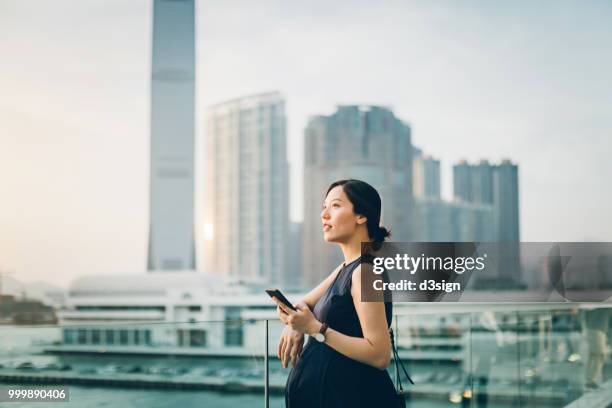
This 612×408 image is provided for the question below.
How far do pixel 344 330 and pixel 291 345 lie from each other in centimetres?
18

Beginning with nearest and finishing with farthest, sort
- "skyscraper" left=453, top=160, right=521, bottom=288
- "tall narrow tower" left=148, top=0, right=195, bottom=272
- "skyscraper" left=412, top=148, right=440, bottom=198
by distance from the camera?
"skyscraper" left=453, top=160, right=521, bottom=288, "skyscraper" left=412, top=148, right=440, bottom=198, "tall narrow tower" left=148, top=0, right=195, bottom=272

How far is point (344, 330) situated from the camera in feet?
5.27

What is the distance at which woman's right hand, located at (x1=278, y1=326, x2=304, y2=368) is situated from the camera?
67.6 inches

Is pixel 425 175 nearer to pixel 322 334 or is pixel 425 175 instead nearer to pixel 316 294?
pixel 316 294

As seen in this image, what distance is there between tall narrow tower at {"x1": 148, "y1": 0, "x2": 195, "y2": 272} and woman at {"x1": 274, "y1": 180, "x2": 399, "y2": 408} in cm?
5419

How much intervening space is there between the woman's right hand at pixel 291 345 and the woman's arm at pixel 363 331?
0.44ft

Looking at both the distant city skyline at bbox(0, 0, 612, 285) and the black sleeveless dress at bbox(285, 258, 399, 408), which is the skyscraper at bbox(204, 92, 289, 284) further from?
the black sleeveless dress at bbox(285, 258, 399, 408)

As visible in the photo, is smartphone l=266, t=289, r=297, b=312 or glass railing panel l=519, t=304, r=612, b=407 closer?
smartphone l=266, t=289, r=297, b=312

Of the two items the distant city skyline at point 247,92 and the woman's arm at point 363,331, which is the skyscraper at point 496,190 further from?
the woman's arm at point 363,331

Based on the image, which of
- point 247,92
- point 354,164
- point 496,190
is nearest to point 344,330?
point 496,190

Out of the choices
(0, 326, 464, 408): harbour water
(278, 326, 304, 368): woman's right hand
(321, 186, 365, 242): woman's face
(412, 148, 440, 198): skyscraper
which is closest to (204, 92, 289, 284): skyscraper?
(412, 148, 440, 198): skyscraper

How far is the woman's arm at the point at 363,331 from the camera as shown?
5.10 feet

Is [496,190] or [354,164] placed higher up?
[354,164]

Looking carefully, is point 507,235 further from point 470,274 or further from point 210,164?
point 470,274
